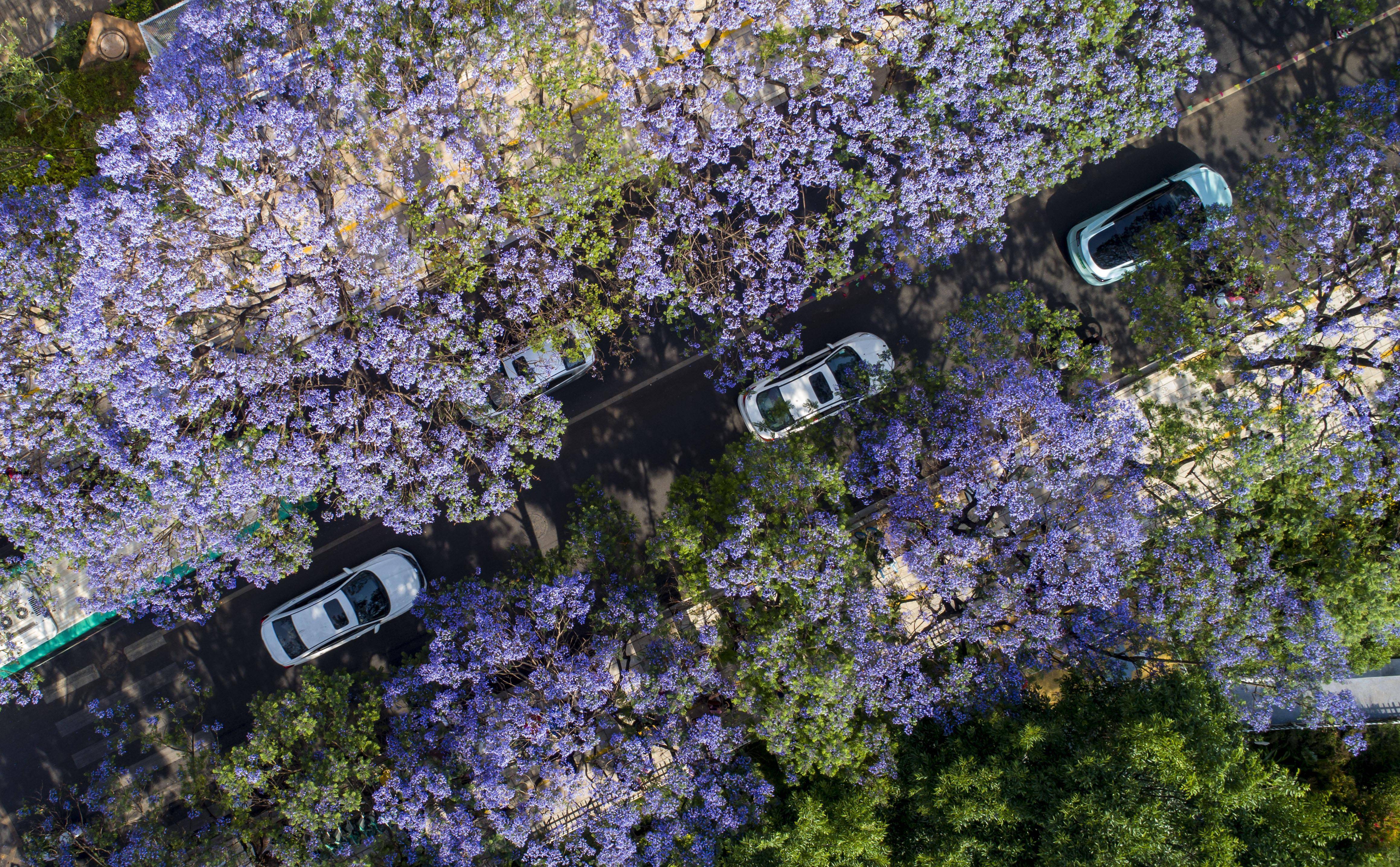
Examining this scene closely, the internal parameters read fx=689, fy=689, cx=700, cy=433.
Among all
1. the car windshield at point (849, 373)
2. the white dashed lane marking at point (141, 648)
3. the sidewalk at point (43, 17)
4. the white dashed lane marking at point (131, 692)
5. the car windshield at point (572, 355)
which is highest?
the sidewalk at point (43, 17)

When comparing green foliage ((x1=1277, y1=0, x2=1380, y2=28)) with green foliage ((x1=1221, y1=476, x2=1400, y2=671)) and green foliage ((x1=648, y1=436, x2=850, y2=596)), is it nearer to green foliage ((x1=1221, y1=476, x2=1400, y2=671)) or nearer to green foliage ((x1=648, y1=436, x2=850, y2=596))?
green foliage ((x1=1221, y1=476, x2=1400, y2=671))

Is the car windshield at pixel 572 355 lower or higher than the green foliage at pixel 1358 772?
higher

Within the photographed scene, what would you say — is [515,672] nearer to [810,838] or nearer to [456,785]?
[456,785]

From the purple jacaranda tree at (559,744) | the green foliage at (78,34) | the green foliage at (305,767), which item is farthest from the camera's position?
the green foliage at (78,34)

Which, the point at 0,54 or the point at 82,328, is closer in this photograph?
the point at 82,328

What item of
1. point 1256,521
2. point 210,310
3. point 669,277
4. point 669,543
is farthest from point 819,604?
point 210,310

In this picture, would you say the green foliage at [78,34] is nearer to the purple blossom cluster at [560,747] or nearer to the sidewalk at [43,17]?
the sidewalk at [43,17]

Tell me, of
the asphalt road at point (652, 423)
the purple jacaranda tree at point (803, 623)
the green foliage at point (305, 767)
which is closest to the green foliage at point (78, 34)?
the asphalt road at point (652, 423)

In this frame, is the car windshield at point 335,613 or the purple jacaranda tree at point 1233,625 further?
the car windshield at point 335,613
